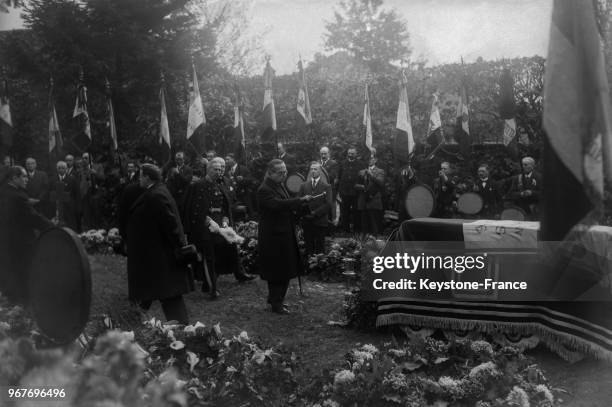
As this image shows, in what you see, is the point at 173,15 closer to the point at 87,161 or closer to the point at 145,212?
the point at 87,161

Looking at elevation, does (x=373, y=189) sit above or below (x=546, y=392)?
above

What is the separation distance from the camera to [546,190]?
11.8 feet

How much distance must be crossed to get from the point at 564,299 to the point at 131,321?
3731 millimetres

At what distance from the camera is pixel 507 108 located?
1239 cm

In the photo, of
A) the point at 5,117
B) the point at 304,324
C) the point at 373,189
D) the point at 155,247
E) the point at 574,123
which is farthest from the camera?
the point at 5,117

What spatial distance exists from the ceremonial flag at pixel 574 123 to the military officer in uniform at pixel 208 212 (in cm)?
559

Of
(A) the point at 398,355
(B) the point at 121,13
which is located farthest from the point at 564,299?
(B) the point at 121,13

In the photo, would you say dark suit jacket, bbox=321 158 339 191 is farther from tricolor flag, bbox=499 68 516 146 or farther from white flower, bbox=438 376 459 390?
white flower, bbox=438 376 459 390

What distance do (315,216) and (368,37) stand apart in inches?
978

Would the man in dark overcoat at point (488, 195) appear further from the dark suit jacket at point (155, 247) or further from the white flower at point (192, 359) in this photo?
the white flower at point (192, 359)

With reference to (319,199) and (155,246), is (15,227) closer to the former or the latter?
(155,246)

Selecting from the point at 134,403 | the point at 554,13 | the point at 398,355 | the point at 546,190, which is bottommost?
the point at 398,355
